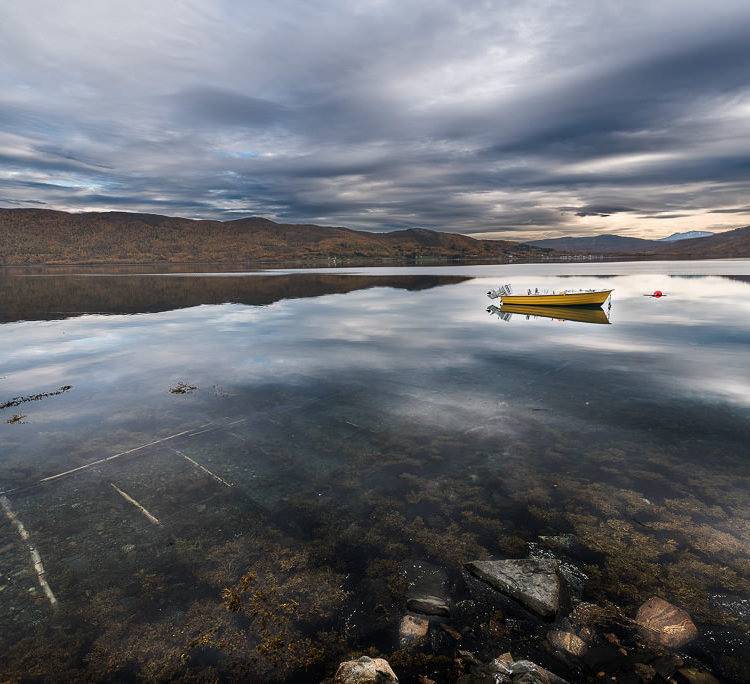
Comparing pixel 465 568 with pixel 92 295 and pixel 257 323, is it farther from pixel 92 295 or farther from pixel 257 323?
pixel 92 295

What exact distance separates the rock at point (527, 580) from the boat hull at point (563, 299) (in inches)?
1489

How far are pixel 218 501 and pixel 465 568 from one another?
212 inches

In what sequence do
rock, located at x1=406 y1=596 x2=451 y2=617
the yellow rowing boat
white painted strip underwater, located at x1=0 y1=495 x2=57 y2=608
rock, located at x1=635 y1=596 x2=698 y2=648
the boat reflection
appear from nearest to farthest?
rock, located at x1=635 y1=596 x2=698 y2=648
rock, located at x1=406 y1=596 x2=451 y2=617
white painted strip underwater, located at x1=0 y1=495 x2=57 y2=608
the boat reflection
the yellow rowing boat

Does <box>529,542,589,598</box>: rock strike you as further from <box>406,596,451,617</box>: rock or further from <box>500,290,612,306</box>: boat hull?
<box>500,290,612,306</box>: boat hull

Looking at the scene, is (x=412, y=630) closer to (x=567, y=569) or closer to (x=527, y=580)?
(x=527, y=580)

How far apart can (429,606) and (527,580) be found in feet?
5.37

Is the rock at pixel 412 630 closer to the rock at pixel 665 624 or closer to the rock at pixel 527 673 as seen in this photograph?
the rock at pixel 527 673

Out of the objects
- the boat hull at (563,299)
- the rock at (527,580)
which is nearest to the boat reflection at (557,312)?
the boat hull at (563,299)

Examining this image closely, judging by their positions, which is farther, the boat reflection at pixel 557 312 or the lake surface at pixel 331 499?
the boat reflection at pixel 557 312

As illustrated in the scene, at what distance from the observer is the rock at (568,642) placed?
5.30 metres

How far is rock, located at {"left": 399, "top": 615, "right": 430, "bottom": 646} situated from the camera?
5504 mm

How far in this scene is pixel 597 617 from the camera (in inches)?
228

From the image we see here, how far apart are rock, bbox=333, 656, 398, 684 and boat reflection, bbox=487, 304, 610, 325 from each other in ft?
108

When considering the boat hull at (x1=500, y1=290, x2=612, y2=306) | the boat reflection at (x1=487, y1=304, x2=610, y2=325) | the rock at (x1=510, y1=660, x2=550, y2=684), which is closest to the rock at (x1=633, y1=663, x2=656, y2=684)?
the rock at (x1=510, y1=660, x2=550, y2=684)
